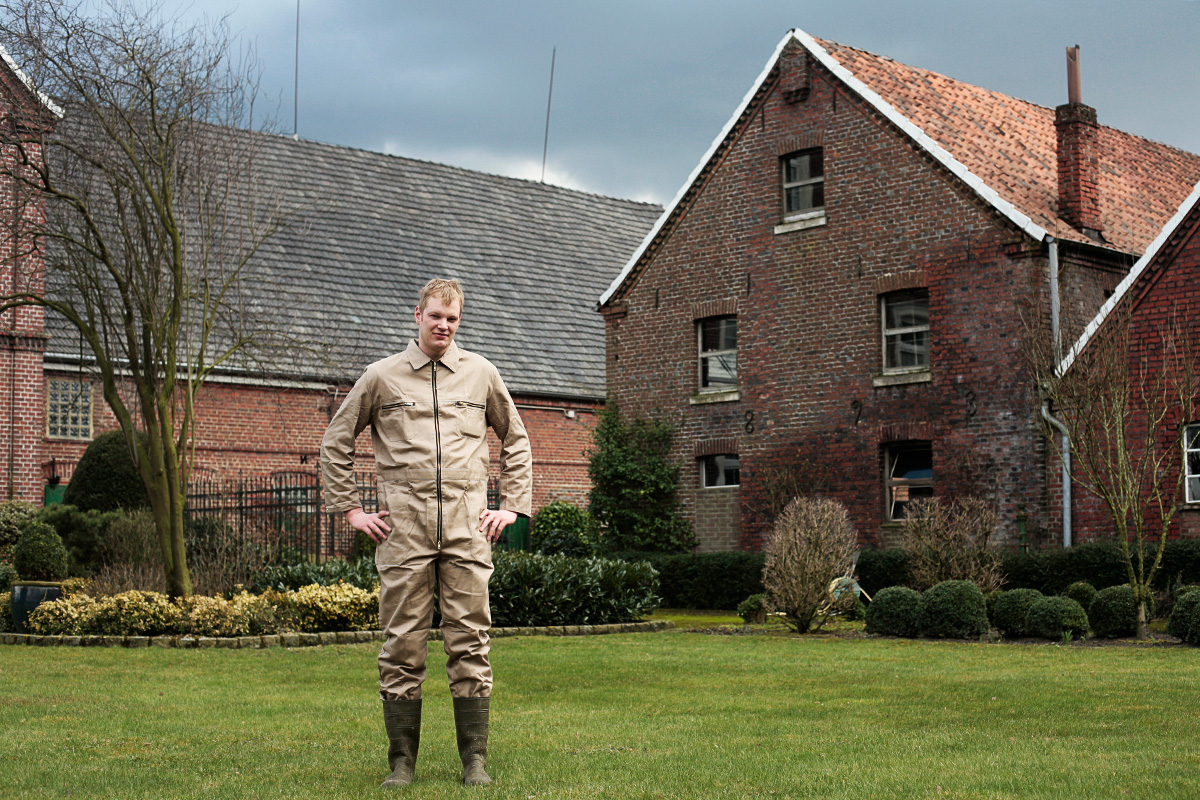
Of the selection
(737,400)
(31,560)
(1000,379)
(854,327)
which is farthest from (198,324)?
(1000,379)

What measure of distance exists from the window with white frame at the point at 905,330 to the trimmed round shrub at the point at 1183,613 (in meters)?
8.20

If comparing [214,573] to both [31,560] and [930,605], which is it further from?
[930,605]

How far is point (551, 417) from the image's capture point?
30.7 meters

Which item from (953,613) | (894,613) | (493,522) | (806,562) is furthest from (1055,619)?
(493,522)

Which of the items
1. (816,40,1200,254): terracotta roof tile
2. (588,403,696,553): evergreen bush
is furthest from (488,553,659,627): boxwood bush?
(816,40,1200,254): terracotta roof tile

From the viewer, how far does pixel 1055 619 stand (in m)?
15.3

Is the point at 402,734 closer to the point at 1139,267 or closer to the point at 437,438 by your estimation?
the point at 437,438

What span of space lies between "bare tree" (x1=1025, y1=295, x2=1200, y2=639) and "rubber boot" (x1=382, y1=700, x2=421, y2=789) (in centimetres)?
1153

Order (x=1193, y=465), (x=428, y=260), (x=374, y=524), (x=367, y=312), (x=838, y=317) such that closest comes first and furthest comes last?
(x=374, y=524) < (x=1193, y=465) < (x=838, y=317) < (x=367, y=312) < (x=428, y=260)

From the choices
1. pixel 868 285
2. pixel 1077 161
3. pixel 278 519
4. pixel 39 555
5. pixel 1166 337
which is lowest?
pixel 39 555

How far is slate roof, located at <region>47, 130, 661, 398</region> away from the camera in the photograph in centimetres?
2856

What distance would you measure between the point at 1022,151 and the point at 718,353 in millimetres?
6400

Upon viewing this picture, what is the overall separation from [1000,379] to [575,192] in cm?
1899

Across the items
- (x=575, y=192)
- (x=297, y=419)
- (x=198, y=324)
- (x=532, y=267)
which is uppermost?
(x=575, y=192)
